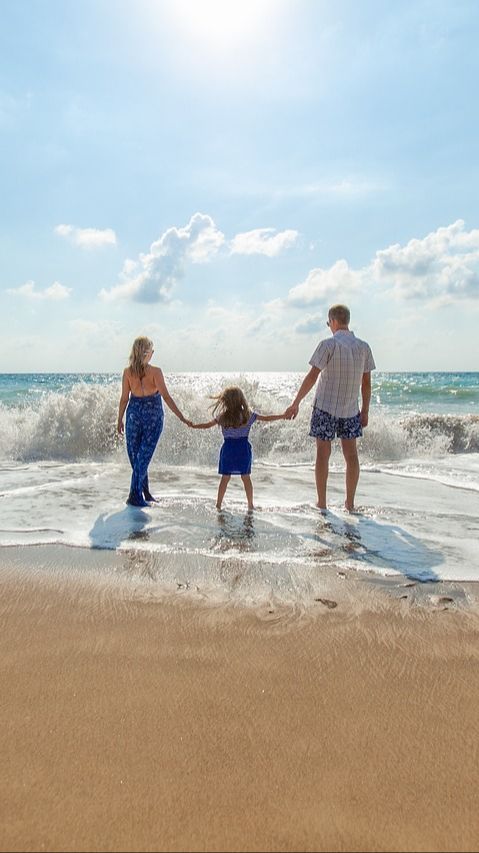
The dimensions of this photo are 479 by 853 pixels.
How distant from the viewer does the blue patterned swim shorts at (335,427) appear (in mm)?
5602

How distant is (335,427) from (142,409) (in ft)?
6.94

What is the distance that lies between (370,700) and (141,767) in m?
0.92

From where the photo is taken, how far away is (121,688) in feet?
7.43

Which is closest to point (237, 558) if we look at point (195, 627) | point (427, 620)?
point (195, 627)

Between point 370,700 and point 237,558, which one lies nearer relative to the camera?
point 370,700

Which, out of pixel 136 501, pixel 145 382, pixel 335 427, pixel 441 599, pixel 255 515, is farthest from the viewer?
pixel 145 382

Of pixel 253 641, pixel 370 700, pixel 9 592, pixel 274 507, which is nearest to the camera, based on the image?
pixel 370 700

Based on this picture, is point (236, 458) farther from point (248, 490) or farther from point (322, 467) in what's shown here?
point (322, 467)

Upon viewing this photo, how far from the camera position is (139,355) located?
19.5ft

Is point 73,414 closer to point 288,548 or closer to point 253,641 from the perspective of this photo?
point 288,548

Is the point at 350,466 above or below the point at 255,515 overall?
above

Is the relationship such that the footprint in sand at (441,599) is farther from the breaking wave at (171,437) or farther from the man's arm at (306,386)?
the breaking wave at (171,437)

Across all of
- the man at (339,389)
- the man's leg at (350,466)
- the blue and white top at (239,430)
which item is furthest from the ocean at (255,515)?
the blue and white top at (239,430)

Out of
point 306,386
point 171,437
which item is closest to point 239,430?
point 306,386
